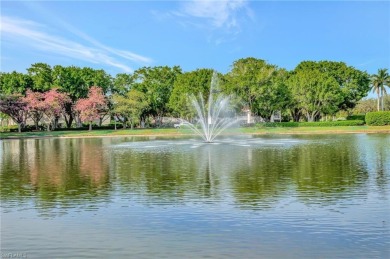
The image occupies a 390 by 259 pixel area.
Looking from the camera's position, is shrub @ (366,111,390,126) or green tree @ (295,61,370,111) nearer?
shrub @ (366,111,390,126)

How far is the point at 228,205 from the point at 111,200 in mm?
3659

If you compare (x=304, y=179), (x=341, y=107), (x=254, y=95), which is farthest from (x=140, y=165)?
(x=341, y=107)

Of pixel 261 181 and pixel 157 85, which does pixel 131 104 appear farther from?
pixel 261 181

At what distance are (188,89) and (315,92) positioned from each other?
2213 centimetres

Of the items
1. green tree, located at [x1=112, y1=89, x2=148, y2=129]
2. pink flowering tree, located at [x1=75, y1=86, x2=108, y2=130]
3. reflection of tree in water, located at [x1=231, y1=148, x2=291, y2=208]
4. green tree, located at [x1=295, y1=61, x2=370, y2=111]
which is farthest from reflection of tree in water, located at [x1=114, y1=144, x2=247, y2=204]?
green tree, located at [x1=295, y1=61, x2=370, y2=111]

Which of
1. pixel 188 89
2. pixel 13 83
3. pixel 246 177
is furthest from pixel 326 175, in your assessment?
pixel 13 83

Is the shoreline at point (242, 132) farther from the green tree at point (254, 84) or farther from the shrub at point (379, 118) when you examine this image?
the green tree at point (254, 84)

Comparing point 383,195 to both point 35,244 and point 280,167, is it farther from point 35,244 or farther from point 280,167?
point 35,244

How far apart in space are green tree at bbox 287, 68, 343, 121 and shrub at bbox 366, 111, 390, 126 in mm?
8025

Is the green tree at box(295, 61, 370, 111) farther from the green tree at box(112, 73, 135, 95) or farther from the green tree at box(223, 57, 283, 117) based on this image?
the green tree at box(112, 73, 135, 95)

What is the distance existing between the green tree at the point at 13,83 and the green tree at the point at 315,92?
156 ft

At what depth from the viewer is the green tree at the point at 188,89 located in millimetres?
77938

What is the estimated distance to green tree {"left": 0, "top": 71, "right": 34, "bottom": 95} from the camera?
257 ft

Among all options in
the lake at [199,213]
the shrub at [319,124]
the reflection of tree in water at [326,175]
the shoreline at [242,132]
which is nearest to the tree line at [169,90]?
the shrub at [319,124]
